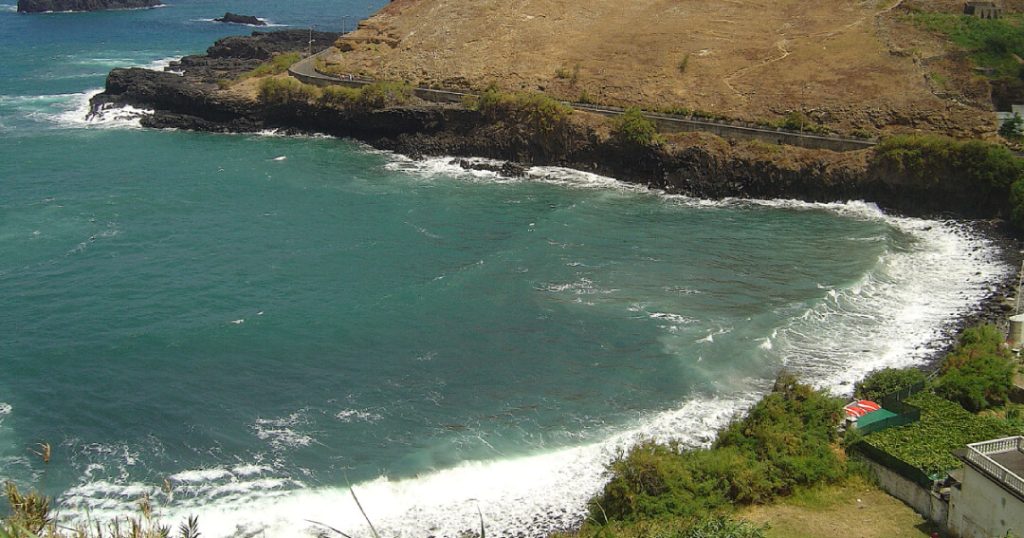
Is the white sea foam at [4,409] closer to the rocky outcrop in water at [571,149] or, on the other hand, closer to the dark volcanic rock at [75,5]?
the rocky outcrop in water at [571,149]

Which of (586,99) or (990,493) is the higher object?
(586,99)

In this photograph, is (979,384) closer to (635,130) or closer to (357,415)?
(357,415)

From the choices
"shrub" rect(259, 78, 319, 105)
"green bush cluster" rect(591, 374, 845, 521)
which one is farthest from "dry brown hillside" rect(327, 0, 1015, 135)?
"green bush cluster" rect(591, 374, 845, 521)

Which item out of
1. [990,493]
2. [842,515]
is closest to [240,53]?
[842,515]

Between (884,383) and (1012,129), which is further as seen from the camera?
(1012,129)

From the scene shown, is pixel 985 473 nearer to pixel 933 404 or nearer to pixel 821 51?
pixel 933 404

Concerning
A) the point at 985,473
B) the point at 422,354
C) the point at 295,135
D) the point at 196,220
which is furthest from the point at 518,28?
the point at 985,473

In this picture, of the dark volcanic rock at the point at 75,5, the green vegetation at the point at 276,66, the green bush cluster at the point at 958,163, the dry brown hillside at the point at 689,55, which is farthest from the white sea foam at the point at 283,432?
the dark volcanic rock at the point at 75,5

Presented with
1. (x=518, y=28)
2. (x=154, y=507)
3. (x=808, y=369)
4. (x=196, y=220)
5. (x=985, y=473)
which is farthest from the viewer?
(x=518, y=28)
